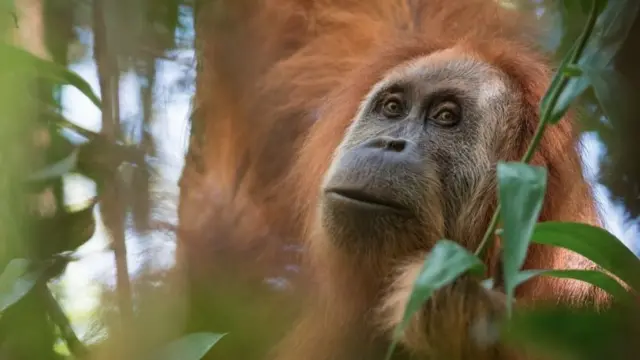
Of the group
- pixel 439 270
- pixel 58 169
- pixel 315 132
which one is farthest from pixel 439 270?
pixel 315 132

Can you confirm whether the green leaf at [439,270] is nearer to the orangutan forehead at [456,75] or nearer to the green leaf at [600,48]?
the green leaf at [600,48]

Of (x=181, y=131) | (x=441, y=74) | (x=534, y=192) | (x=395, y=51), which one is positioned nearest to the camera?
(x=534, y=192)

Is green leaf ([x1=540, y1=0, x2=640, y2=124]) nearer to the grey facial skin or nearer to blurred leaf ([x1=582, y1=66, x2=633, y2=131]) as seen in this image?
blurred leaf ([x1=582, y1=66, x2=633, y2=131])

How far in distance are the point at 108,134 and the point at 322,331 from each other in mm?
590

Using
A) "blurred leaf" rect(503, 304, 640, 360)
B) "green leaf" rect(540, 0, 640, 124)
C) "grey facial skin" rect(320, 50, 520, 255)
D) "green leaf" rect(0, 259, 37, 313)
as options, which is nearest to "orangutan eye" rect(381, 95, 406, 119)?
"grey facial skin" rect(320, 50, 520, 255)

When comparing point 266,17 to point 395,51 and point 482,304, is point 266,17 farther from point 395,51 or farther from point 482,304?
point 482,304

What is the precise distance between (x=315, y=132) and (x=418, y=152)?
37 cm

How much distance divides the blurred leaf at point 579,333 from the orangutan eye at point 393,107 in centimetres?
84

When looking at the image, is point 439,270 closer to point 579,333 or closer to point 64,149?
point 579,333

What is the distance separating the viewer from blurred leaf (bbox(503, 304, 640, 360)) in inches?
25.7

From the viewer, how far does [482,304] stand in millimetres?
965

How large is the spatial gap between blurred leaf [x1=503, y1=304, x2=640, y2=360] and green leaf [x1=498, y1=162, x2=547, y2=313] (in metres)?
0.04

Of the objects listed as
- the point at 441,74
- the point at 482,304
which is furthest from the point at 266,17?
the point at 482,304

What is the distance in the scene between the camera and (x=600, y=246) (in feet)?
2.42
